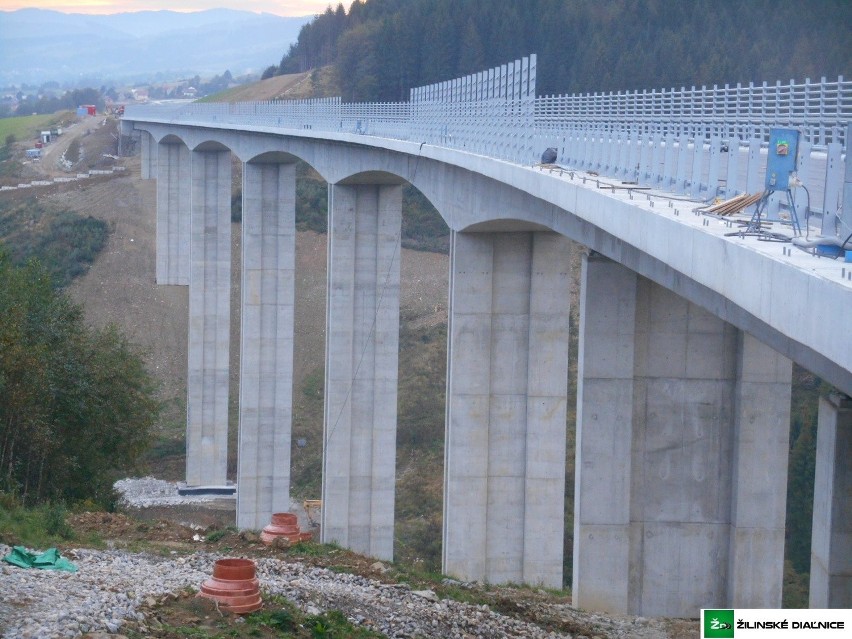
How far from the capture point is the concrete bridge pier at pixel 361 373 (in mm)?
37625

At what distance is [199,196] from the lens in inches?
Result: 2211

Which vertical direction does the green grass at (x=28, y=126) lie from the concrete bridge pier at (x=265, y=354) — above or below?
above

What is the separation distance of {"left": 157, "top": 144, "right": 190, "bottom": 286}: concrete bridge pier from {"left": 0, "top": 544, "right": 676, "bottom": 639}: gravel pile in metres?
54.3

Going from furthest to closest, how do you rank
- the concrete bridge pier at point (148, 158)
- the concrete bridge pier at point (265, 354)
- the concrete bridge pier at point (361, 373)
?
the concrete bridge pier at point (148, 158) < the concrete bridge pier at point (265, 354) < the concrete bridge pier at point (361, 373)

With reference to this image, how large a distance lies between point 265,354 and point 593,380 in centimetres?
2725

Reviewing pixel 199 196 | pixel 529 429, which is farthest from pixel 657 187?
pixel 199 196

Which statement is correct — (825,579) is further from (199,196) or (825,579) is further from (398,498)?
(199,196)

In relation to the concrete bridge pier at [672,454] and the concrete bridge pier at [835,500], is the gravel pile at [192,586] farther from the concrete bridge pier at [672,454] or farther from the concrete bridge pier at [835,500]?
the concrete bridge pier at [835,500]

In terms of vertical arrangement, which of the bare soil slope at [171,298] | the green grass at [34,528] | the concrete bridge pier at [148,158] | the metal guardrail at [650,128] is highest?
the metal guardrail at [650,128]

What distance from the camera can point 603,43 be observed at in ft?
216

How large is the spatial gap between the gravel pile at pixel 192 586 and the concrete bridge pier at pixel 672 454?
1.05 m

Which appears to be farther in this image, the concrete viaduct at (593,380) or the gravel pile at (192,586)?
the gravel pile at (192,586)

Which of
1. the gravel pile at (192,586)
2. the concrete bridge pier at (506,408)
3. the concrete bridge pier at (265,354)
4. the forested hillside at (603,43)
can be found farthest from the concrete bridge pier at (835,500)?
the forested hillside at (603,43)

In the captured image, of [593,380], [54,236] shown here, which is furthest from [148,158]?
[593,380]
